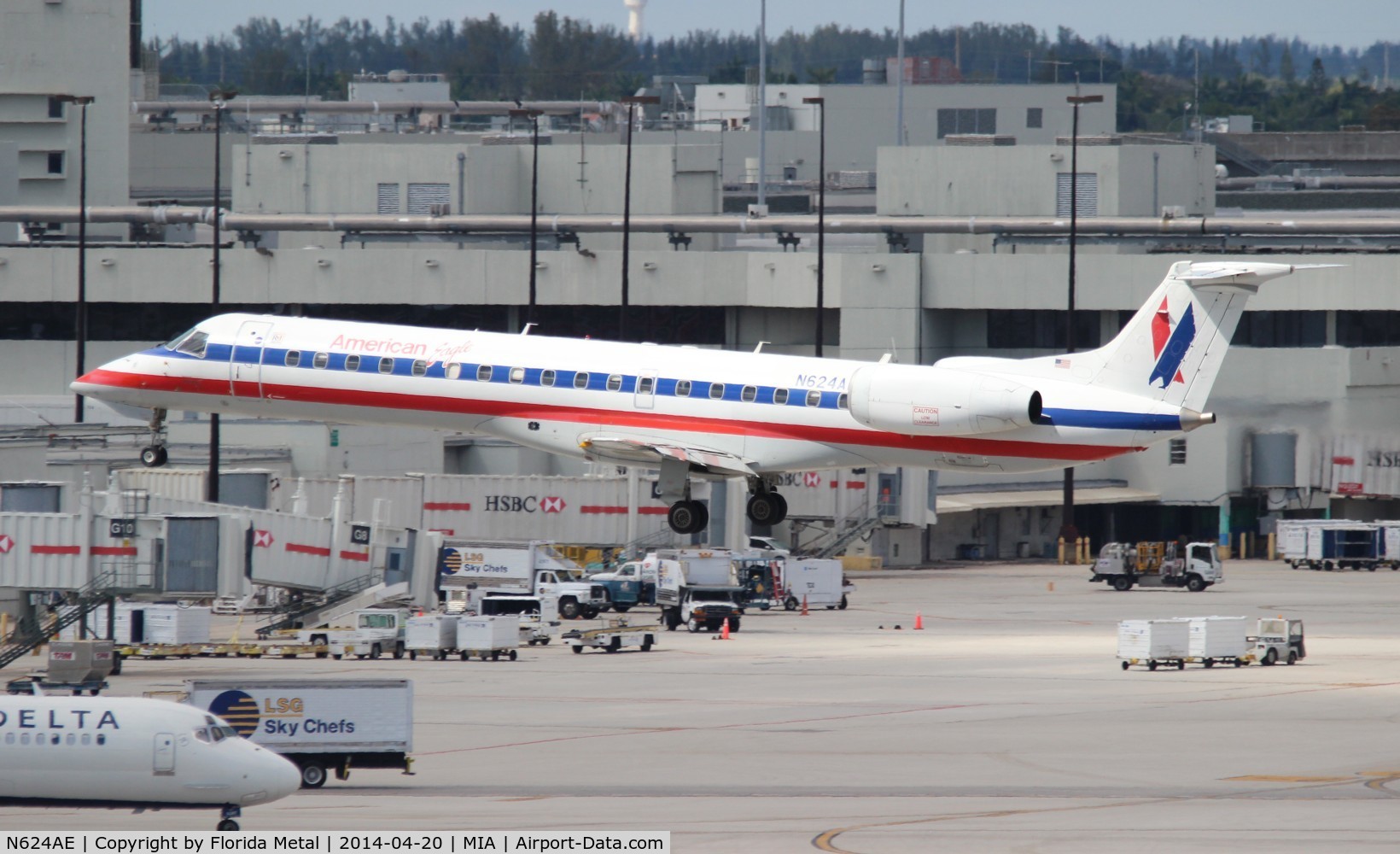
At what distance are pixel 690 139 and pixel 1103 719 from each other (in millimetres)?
103878

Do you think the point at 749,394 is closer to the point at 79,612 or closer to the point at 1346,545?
the point at 79,612

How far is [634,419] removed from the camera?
1718 inches

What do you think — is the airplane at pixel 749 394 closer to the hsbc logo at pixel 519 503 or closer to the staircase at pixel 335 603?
the staircase at pixel 335 603

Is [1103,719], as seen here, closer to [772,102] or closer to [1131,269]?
[1131,269]

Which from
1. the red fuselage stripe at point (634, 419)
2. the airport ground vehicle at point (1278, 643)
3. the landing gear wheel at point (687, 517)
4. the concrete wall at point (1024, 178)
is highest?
the concrete wall at point (1024, 178)

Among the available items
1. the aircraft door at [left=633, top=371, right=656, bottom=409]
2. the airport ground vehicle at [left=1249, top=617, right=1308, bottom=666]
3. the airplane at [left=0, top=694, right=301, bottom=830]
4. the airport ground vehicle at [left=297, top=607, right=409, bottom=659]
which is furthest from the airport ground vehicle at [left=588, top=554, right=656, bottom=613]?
the airplane at [left=0, top=694, right=301, bottom=830]

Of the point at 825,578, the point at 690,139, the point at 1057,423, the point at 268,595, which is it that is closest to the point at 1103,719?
the point at 1057,423

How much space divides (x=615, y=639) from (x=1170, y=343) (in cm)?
1613

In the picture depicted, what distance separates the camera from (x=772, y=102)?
7318 inches

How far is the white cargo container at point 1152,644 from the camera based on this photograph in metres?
46.1

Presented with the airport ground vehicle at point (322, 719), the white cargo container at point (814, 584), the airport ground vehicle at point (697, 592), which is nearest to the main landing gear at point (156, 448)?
the airport ground vehicle at point (697, 592)

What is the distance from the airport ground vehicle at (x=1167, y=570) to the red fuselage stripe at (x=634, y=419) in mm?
27245

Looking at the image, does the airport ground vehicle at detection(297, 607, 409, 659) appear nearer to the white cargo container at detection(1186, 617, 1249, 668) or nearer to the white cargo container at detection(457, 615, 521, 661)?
the white cargo container at detection(457, 615, 521, 661)

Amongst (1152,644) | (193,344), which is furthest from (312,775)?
(1152,644)
